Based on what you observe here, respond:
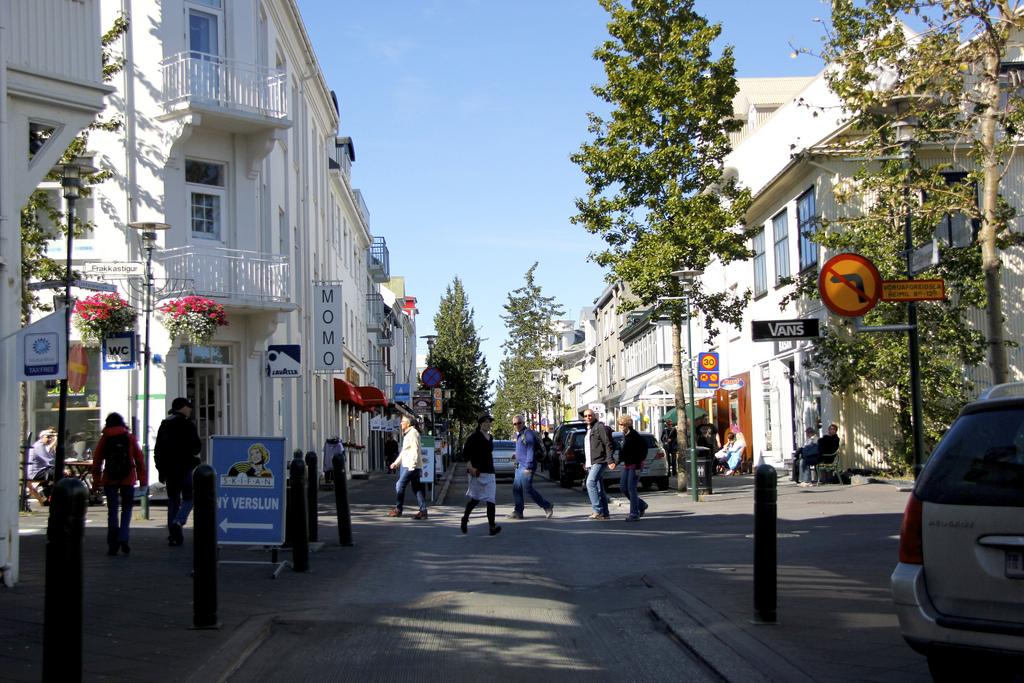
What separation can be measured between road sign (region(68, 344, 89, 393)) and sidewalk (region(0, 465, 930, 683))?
10.9 feet

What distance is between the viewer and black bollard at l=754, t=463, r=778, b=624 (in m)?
6.63

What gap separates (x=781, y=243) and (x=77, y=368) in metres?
19.6

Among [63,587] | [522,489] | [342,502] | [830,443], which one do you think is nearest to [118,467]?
[342,502]

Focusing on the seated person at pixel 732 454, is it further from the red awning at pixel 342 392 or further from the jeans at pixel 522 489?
the jeans at pixel 522 489

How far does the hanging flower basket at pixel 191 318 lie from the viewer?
17609mm

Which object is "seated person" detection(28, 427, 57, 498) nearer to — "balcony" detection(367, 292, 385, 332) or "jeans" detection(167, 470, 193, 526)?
"jeans" detection(167, 470, 193, 526)

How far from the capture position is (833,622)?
673 centimetres

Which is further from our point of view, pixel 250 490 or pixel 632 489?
pixel 632 489

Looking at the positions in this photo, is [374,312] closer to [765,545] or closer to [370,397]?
[370,397]

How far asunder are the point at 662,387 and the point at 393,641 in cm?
2917

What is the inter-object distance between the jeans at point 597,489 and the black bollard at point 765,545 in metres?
9.43

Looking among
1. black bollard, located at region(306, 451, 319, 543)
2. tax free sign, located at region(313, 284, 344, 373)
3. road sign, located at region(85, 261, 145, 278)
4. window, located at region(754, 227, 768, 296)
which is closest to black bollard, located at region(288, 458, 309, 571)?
black bollard, located at region(306, 451, 319, 543)

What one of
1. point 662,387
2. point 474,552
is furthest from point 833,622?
point 662,387

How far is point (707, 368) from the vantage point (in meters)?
22.3
